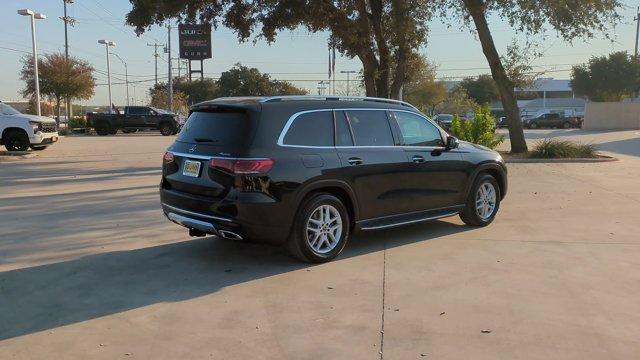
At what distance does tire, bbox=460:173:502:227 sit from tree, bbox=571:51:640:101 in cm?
6045

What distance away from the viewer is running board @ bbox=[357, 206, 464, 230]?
21.6ft

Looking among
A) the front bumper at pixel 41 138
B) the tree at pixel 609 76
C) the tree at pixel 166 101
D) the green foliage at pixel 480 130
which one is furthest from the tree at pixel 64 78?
the tree at pixel 609 76

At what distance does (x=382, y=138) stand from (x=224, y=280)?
8.10 feet

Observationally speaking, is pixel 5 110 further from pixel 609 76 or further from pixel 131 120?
pixel 609 76

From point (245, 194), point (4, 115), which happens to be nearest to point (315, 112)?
point (245, 194)

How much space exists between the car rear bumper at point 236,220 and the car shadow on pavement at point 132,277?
415mm

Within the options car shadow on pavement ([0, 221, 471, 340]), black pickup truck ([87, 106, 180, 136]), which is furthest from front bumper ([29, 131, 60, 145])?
black pickup truck ([87, 106, 180, 136])

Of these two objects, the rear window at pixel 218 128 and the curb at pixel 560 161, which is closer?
the rear window at pixel 218 128

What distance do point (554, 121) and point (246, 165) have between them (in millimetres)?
53731

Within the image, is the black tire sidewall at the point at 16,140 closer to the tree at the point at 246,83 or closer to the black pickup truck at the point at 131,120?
the black pickup truck at the point at 131,120

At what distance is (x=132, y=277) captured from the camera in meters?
5.70

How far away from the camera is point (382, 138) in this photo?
6.81 metres

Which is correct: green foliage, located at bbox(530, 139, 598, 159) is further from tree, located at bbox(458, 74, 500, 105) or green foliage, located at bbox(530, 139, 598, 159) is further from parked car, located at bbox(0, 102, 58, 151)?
tree, located at bbox(458, 74, 500, 105)

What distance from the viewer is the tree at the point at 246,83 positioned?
3287 inches
